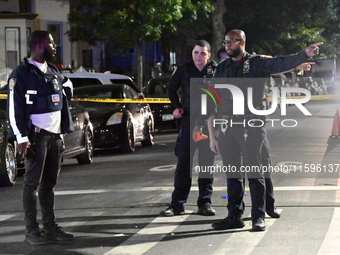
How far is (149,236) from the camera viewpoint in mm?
8781

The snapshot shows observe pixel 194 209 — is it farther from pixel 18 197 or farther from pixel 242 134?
pixel 18 197

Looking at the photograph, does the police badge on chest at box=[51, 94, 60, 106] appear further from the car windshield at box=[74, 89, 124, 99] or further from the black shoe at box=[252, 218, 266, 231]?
the car windshield at box=[74, 89, 124, 99]

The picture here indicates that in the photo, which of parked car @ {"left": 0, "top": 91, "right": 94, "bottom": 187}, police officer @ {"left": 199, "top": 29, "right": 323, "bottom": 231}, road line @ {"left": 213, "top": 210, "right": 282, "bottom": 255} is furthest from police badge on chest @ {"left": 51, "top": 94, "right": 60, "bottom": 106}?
parked car @ {"left": 0, "top": 91, "right": 94, "bottom": 187}

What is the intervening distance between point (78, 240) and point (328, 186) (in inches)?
172

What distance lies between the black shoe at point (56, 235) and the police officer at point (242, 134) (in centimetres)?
149

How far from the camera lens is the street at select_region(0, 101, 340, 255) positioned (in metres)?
8.25

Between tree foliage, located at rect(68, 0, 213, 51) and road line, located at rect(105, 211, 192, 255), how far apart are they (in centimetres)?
2445

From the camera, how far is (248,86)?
29.8 feet

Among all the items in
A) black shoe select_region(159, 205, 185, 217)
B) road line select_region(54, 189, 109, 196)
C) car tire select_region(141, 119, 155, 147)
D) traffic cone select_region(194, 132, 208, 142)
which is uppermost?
traffic cone select_region(194, 132, 208, 142)

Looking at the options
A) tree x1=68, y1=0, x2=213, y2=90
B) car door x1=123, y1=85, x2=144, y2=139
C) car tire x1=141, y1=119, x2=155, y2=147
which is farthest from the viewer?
tree x1=68, y1=0, x2=213, y2=90

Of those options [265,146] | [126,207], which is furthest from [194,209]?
[265,146]

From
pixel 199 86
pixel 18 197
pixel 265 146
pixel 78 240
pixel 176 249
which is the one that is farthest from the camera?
pixel 18 197

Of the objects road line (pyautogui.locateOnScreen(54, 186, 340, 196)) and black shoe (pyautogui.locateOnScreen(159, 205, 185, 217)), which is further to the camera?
road line (pyautogui.locateOnScreen(54, 186, 340, 196))

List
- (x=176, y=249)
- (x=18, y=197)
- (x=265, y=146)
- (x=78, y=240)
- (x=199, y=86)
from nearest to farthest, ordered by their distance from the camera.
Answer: (x=176, y=249) → (x=78, y=240) → (x=265, y=146) → (x=199, y=86) → (x=18, y=197)
